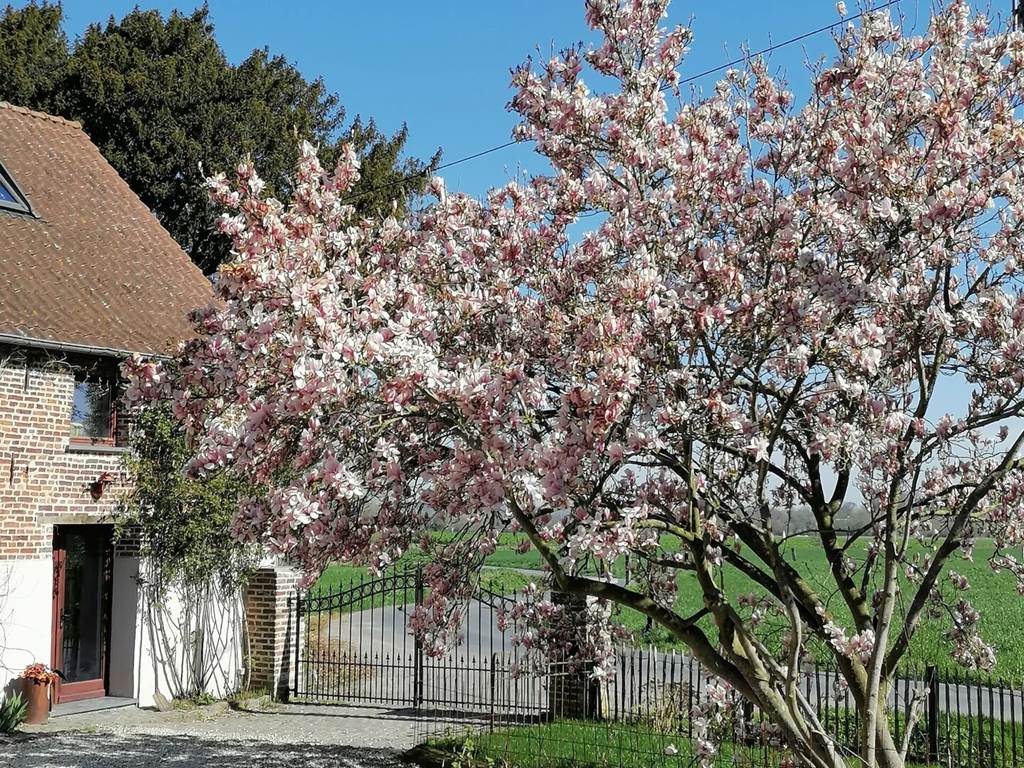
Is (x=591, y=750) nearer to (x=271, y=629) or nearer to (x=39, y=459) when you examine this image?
(x=271, y=629)

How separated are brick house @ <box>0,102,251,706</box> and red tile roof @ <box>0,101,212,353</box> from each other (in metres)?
0.03

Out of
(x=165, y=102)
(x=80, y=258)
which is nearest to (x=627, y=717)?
(x=80, y=258)

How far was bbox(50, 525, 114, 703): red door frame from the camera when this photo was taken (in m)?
13.3

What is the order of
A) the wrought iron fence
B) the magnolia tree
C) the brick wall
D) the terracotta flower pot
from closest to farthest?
the magnolia tree, the wrought iron fence, the terracotta flower pot, the brick wall

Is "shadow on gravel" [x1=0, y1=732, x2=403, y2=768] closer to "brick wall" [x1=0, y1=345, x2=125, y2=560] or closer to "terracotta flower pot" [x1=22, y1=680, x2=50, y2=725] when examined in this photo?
"terracotta flower pot" [x1=22, y1=680, x2=50, y2=725]

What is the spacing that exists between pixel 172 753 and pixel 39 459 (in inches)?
161

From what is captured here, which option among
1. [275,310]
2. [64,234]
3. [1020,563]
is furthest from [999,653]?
[275,310]

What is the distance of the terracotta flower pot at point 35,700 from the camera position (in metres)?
12.3

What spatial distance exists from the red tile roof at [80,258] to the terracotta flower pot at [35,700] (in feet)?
13.2

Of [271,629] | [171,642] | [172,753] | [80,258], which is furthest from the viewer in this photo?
[80,258]

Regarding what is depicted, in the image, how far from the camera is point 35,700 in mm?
12352

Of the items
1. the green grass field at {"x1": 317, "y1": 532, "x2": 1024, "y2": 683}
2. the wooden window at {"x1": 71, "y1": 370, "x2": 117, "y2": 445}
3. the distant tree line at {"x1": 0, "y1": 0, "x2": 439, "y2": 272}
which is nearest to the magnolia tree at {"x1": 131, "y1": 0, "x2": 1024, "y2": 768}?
the green grass field at {"x1": 317, "y1": 532, "x2": 1024, "y2": 683}

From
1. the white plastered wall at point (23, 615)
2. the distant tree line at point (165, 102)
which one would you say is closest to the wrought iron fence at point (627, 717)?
the white plastered wall at point (23, 615)

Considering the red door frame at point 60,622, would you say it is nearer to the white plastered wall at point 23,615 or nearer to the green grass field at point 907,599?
the white plastered wall at point 23,615
